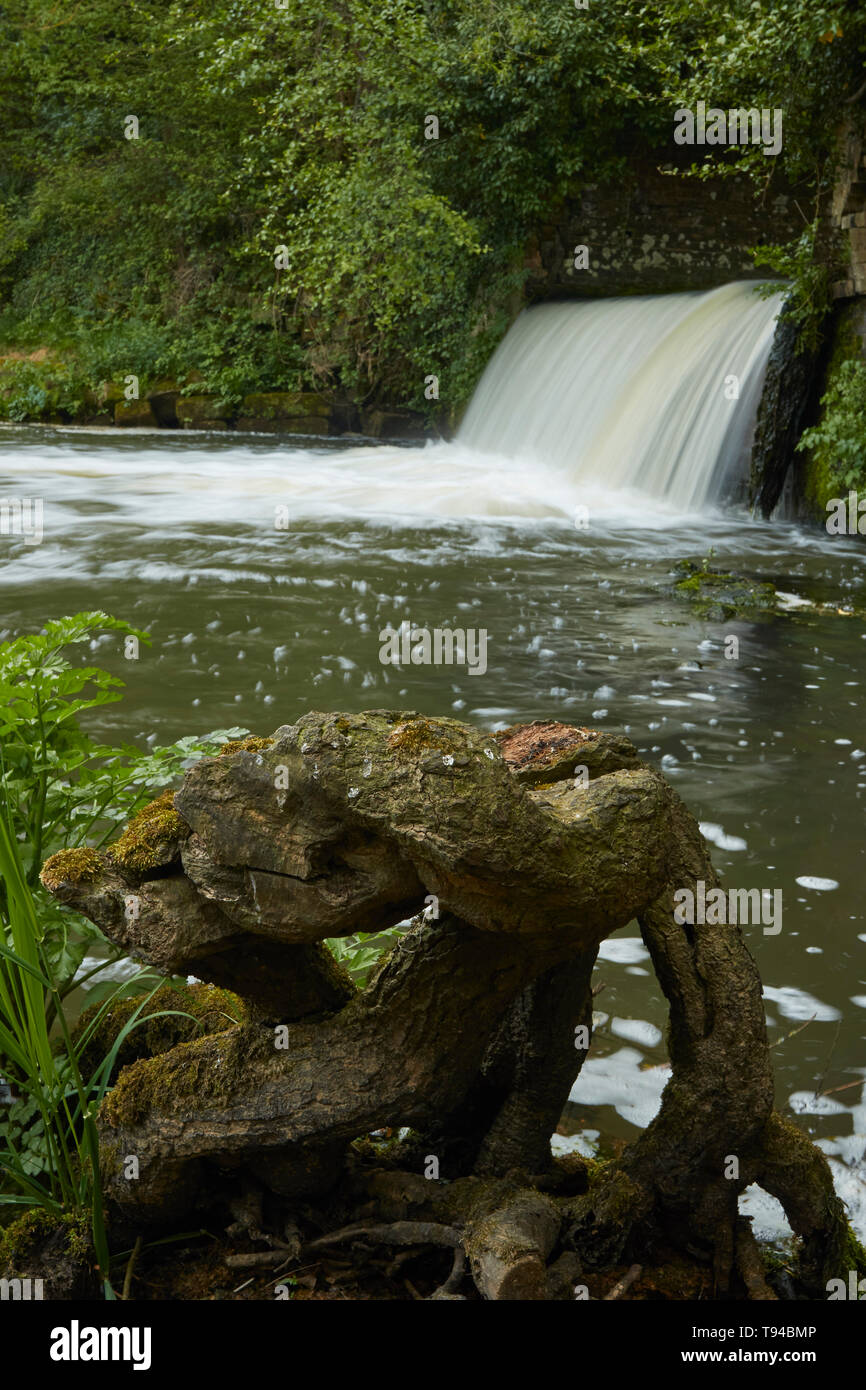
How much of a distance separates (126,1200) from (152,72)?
2349 centimetres

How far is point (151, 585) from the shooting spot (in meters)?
9.86

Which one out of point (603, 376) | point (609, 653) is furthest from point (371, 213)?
point (609, 653)

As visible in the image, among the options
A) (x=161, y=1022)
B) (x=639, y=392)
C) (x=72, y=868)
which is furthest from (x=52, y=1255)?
(x=639, y=392)

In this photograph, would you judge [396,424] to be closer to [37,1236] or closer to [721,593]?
[721,593]

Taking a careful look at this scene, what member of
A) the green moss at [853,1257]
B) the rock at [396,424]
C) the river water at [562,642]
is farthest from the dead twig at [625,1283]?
the rock at [396,424]

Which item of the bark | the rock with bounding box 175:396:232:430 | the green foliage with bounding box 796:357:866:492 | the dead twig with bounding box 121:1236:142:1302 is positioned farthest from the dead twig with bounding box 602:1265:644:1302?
the rock with bounding box 175:396:232:430

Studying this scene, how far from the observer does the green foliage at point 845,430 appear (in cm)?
1133

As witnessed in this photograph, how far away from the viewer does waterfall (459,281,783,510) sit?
43.2ft

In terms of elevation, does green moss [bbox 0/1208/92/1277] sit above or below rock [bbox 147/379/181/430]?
below

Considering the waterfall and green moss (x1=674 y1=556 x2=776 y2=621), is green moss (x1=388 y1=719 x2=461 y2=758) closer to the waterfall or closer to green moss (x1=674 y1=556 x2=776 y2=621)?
green moss (x1=674 y1=556 x2=776 y2=621)

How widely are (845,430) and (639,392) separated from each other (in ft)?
11.7

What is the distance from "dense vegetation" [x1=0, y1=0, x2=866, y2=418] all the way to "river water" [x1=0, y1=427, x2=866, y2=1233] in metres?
3.70

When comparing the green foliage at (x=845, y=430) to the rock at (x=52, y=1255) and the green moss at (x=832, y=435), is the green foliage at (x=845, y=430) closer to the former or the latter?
the green moss at (x=832, y=435)

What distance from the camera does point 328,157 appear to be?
19.1 meters
